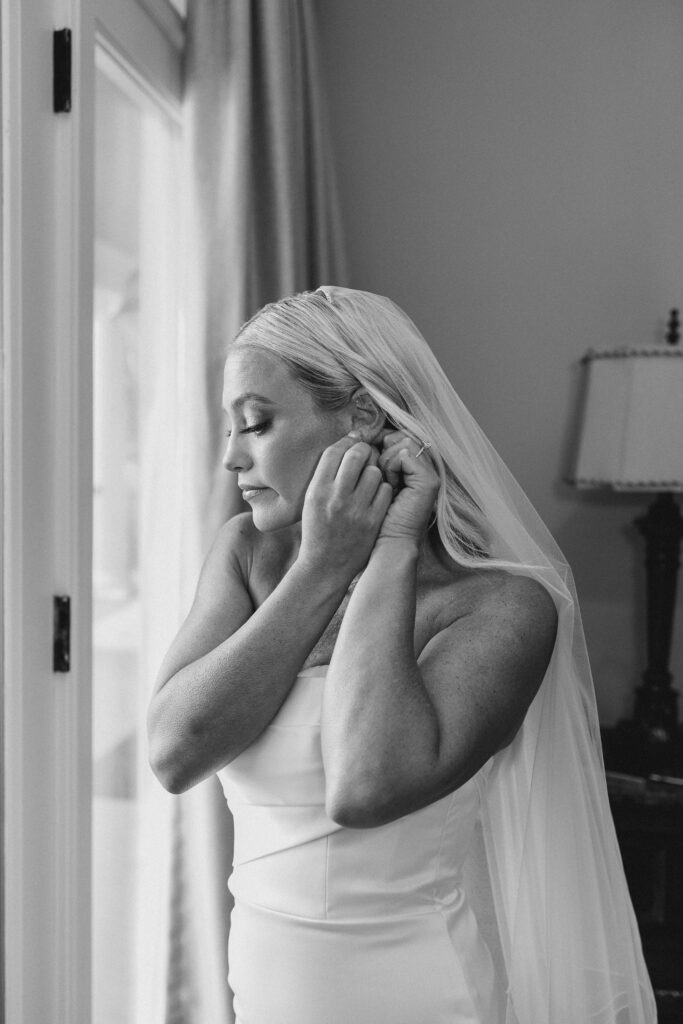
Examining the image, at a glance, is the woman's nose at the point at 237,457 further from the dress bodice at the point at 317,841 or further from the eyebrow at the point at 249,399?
the dress bodice at the point at 317,841

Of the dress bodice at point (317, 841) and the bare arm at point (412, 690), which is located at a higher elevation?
the bare arm at point (412, 690)

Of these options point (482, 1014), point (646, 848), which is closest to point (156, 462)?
point (482, 1014)

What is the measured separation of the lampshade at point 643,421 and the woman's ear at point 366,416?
3.79 ft

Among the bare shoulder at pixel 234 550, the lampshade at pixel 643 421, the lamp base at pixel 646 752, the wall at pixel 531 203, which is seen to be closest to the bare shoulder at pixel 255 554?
the bare shoulder at pixel 234 550

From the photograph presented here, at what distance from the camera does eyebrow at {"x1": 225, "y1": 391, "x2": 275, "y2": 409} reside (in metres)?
1.20

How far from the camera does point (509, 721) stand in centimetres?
112

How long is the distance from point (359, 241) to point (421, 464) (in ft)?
5.48

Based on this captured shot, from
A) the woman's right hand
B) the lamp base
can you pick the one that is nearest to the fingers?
the woman's right hand

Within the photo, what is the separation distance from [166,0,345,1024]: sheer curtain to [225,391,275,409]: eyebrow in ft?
2.30

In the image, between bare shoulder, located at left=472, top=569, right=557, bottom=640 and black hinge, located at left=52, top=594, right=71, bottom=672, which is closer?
bare shoulder, located at left=472, top=569, right=557, bottom=640

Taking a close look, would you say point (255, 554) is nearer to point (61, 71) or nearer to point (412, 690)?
point (412, 690)

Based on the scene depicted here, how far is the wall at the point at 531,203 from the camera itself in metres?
2.57

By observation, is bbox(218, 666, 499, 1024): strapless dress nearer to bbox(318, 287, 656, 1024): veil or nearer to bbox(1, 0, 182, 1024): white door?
bbox(318, 287, 656, 1024): veil

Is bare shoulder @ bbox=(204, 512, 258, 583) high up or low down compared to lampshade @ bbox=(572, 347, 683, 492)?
down
